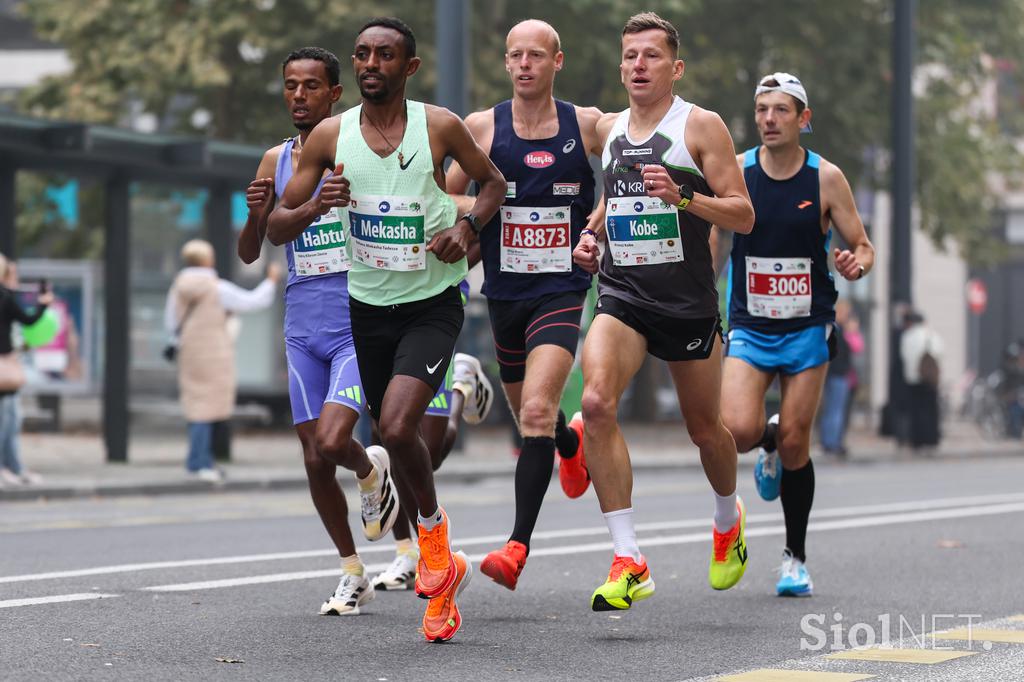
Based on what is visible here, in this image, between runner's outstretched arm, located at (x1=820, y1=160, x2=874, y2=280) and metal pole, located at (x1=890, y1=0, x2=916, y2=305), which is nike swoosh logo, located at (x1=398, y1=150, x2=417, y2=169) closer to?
runner's outstretched arm, located at (x1=820, y1=160, x2=874, y2=280)

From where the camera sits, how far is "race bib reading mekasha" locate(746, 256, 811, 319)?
7969 mm

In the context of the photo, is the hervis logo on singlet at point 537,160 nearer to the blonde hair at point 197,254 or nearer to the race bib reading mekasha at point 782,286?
the race bib reading mekasha at point 782,286

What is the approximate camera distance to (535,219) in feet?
24.0

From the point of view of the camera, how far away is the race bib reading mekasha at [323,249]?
7.38m

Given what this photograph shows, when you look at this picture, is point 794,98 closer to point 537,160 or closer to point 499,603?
point 537,160

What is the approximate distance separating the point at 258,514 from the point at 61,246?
1517 centimetres

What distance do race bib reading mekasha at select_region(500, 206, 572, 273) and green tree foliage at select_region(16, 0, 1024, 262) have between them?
16678 millimetres

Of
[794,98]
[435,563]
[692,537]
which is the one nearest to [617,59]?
[692,537]

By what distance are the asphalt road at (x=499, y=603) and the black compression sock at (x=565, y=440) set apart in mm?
599

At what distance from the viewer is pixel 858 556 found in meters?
9.90

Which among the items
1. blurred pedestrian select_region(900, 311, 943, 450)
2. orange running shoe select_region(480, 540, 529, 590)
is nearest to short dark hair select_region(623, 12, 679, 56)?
orange running shoe select_region(480, 540, 529, 590)

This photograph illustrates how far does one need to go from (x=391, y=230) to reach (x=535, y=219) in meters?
0.88

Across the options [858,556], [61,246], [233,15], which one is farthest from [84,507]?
[61,246]

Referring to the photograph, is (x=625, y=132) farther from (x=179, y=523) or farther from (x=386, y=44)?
(x=179, y=523)
